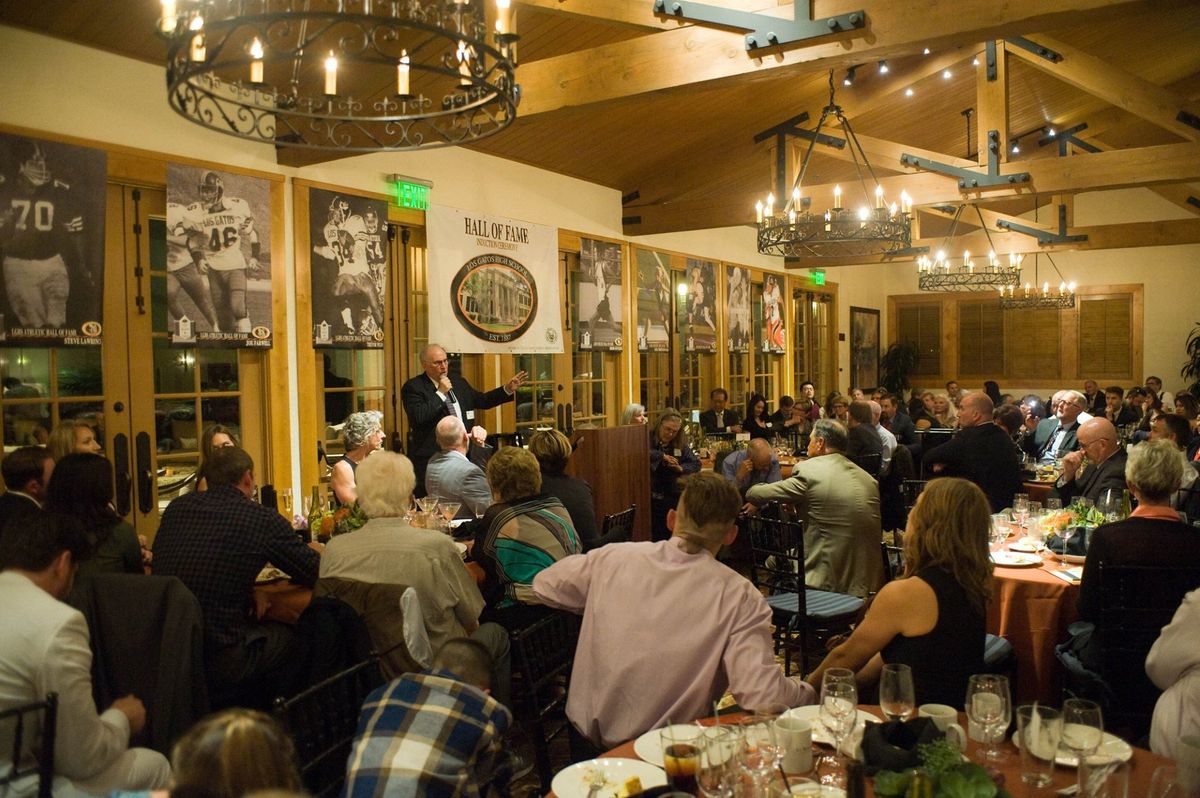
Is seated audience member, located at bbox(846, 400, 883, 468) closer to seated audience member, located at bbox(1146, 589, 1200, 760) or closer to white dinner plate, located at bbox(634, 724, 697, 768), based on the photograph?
seated audience member, located at bbox(1146, 589, 1200, 760)

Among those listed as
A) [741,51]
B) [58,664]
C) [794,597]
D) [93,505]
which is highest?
[741,51]

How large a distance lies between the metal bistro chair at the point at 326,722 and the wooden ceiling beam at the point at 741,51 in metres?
3.36

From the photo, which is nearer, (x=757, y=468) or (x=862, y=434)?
(x=757, y=468)

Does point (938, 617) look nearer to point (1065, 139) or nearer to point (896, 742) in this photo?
point (896, 742)

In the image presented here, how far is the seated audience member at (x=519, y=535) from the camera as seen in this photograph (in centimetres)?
394

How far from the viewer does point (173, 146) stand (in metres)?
5.59

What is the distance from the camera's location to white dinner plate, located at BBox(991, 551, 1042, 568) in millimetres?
4258

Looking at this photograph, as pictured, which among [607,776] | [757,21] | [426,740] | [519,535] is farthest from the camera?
[757,21]

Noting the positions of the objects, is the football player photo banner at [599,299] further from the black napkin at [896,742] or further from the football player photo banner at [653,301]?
the black napkin at [896,742]

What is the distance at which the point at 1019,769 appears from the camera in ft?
6.61

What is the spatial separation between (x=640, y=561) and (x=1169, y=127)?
779 cm

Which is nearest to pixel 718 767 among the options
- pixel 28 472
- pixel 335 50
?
pixel 335 50

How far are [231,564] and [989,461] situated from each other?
16.1 feet

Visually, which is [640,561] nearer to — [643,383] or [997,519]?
[997,519]
